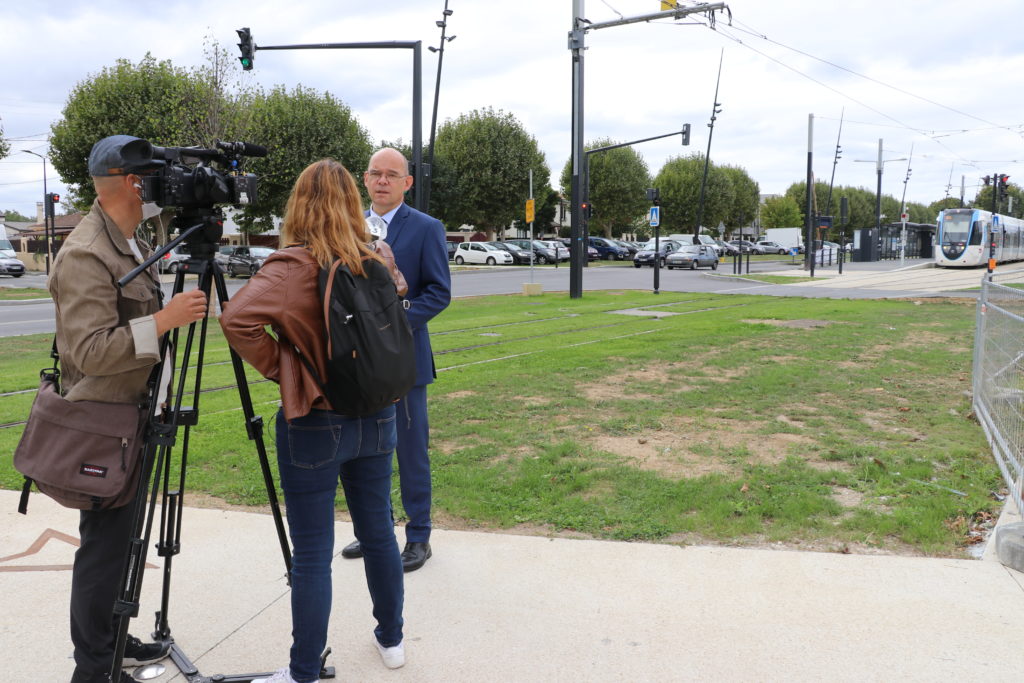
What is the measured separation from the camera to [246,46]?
1606 centimetres

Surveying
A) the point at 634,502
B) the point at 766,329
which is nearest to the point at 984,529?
the point at 634,502

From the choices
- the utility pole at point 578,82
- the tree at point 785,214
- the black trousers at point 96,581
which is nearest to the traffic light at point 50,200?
the utility pole at point 578,82

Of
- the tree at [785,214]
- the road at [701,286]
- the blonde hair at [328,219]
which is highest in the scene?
the tree at [785,214]

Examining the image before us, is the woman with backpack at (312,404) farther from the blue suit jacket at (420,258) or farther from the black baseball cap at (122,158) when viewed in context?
the blue suit jacket at (420,258)

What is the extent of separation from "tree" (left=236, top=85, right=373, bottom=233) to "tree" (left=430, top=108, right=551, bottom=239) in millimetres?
10846

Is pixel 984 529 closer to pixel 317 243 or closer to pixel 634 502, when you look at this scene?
pixel 634 502

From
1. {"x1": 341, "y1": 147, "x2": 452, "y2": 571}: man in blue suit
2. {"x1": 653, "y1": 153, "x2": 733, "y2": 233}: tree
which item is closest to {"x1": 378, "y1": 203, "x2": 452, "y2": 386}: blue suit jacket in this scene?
{"x1": 341, "y1": 147, "x2": 452, "y2": 571}: man in blue suit

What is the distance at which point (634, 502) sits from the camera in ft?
14.8

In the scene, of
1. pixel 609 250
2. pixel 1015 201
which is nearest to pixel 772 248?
pixel 609 250

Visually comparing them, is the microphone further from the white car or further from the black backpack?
the white car

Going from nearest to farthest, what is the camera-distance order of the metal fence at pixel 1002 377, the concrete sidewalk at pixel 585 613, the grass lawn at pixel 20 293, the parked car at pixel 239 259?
the concrete sidewalk at pixel 585 613
the metal fence at pixel 1002 377
the grass lawn at pixel 20 293
the parked car at pixel 239 259

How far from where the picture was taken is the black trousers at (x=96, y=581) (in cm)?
253

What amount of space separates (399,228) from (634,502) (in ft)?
6.52

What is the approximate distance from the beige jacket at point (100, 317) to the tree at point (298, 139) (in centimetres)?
3785
